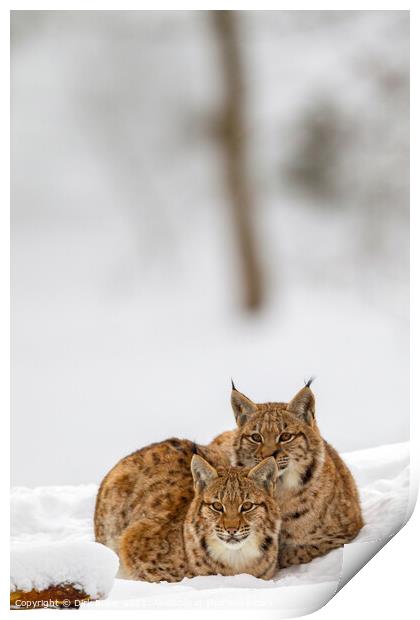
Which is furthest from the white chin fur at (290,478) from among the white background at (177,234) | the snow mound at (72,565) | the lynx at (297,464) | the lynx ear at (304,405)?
the snow mound at (72,565)

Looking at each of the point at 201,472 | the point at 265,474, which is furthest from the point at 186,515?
the point at 265,474

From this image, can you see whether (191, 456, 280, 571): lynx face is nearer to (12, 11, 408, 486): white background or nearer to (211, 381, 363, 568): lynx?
(211, 381, 363, 568): lynx

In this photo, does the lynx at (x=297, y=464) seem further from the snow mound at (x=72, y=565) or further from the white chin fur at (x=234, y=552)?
the snow mound at (x=72, y=565)

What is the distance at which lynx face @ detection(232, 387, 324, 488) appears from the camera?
107 inches

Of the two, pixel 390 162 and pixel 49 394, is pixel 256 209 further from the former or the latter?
pixel 49 394

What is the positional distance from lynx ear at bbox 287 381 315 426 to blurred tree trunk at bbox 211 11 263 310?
16.3 inches

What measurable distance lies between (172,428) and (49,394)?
41cm

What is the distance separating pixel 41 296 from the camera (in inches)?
118

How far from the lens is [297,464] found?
9.02 feet

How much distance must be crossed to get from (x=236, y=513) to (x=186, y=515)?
0.21 metres

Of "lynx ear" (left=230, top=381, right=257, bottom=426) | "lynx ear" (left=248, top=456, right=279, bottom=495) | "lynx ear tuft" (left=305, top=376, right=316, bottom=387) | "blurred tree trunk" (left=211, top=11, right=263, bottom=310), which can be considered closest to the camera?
"lynx ear" (left=248, top=456, right=279, bottom=495)

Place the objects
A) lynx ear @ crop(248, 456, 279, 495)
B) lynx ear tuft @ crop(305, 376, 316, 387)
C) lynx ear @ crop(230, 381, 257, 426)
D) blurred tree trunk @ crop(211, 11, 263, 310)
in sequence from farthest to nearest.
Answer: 1. blurred tree trunk @ crop(211, 11, 263, 310)
2. lynx ear tuft @ crop(305, 376, 316, 387)
3. lynx ear @ crop(230, 381, 257, 426)
4. lynx ear @ crop(248, 456, 279, 495)

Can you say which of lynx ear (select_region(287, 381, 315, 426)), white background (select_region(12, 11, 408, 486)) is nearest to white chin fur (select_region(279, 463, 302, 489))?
lynx ear (select_region(287, 381, 315, 426))
